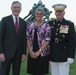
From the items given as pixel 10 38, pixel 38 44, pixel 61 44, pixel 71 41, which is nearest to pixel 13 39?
pixel 10 38

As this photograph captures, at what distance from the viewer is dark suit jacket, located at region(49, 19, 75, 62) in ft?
20.9

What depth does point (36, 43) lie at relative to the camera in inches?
250

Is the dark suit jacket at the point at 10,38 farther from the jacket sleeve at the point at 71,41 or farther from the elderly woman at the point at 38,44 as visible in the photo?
the jacket sleeve at the point at 71,41

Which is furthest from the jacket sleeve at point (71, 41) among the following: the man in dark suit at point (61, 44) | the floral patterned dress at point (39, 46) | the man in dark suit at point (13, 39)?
the man in dark suit at point (13, 39)

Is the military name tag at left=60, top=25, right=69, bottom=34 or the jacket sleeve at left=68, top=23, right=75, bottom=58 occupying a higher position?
the military name tag at left=60, top=25, right=69, bottom=34

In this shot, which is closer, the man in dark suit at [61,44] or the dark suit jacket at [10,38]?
the dark suit jacket at [10,38]

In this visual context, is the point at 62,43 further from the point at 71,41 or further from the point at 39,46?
the point at 39,46

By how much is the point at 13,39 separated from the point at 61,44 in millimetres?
918

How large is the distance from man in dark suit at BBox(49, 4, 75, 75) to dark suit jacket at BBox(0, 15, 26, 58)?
1.91ft

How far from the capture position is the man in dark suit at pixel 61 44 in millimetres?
6352

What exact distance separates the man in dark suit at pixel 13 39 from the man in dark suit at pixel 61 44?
58 centimetres

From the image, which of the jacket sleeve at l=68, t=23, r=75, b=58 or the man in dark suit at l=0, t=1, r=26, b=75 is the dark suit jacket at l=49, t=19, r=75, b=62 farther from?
the man in dark suit at l=0, t=1, r=26, b=75

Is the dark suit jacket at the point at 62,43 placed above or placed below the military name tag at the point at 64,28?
below

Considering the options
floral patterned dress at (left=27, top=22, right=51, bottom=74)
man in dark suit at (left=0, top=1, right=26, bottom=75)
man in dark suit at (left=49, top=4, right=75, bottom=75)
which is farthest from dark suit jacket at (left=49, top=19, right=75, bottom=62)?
man in dark suit at (left=0, top=1, right=26, bottom=75)
